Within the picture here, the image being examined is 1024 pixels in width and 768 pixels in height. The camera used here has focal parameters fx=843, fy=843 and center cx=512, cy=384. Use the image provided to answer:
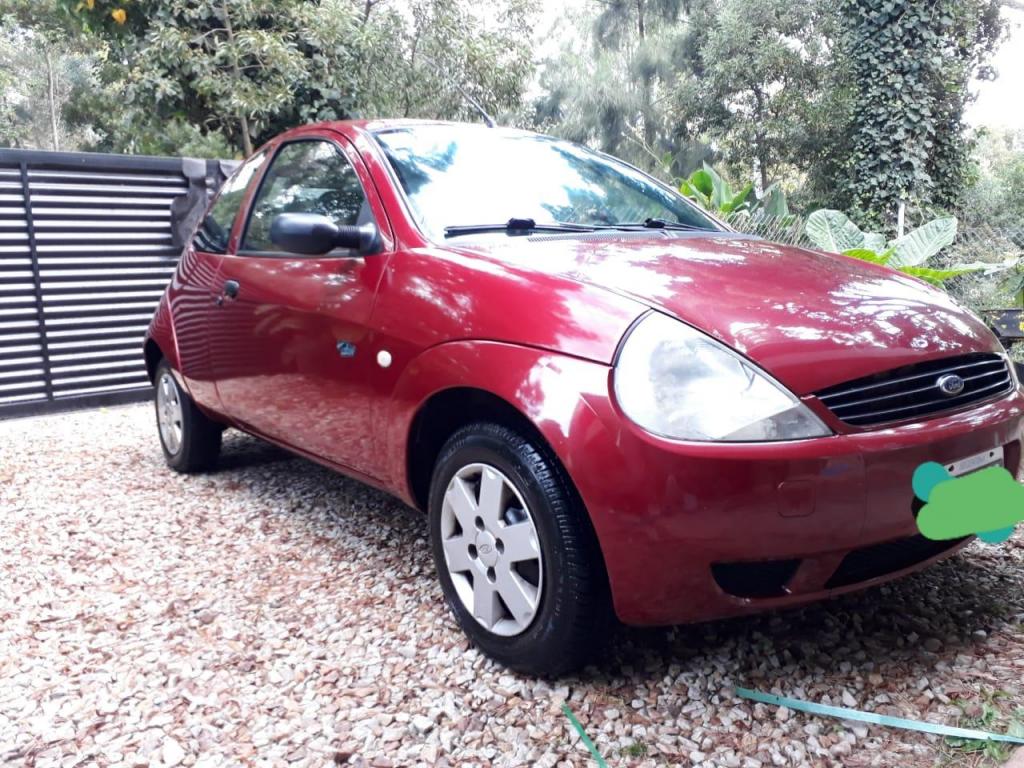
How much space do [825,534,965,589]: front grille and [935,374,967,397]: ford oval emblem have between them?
14.2 inches

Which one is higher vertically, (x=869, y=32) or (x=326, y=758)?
(x=869, y=32)

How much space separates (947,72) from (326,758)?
15.3 m

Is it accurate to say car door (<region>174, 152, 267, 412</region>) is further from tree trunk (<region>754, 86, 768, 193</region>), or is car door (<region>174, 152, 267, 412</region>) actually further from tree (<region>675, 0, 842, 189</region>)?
tree trunk (<region>754, 86, 768, 193</region>)

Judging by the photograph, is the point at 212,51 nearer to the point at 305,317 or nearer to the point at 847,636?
the point at 305,317

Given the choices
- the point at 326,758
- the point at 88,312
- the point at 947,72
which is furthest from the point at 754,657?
the point at 947,72

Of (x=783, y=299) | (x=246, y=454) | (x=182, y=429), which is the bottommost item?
(x=246, y=454)

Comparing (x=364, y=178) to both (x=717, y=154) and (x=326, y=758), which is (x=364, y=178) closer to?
(x=326, y=758)

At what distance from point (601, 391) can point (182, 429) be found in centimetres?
299

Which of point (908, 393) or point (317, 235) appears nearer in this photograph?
point (908, 393)

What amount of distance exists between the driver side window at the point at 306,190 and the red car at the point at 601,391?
0.03 metres

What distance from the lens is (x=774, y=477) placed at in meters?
1.81

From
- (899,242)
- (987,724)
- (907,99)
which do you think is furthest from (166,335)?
(907,99)

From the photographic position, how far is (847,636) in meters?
2.38
